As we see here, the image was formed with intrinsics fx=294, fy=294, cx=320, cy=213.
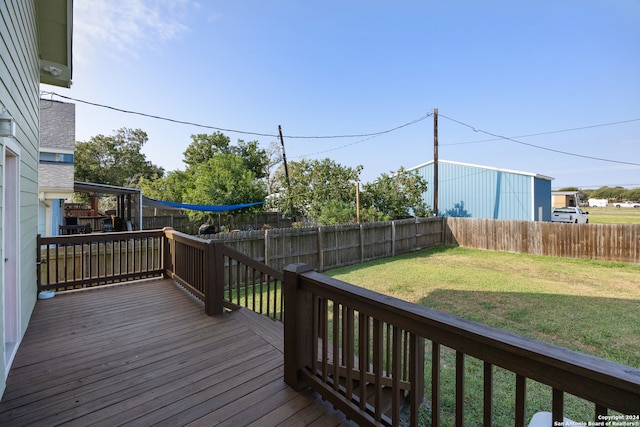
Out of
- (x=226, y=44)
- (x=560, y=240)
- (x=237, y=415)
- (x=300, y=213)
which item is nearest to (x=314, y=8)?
(x=226, y=44)

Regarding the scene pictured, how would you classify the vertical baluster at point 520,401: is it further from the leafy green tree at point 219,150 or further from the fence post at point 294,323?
the leafy green tree at point 219,150

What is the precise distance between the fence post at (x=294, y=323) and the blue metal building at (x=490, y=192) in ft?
48.7

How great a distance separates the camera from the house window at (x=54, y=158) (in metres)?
9.79

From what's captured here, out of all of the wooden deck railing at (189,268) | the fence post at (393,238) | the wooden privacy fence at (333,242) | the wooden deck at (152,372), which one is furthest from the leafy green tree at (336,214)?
the wooden deck at (152,372)

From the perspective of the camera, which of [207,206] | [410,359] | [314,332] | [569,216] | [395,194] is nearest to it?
[410,359]

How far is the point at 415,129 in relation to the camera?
15.2 meters

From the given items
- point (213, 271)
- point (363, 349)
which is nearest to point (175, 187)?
point (213, 271)

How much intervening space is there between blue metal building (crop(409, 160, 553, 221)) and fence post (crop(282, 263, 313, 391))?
14.9 meters

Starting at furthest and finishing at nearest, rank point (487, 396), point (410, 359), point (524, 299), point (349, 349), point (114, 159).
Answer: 1. point (114, 159)
2. point (524, 299)
3. point (349, 349)
4. point (410, 359)
5. point (487, 396)

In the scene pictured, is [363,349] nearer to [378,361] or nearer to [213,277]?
[378,361]

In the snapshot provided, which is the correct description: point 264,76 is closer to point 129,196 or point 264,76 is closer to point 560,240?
point 129,196

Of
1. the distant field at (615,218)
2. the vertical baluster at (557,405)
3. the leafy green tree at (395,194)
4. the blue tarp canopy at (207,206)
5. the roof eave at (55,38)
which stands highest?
the roof eave at (55,38)

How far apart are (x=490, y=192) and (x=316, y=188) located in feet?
28.5

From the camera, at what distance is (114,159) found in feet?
81.7
